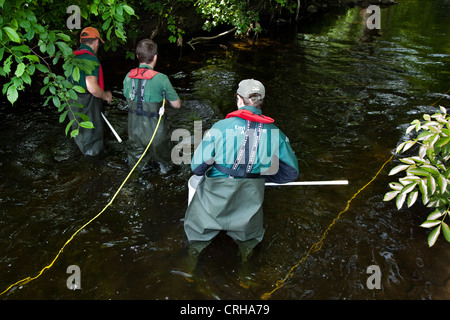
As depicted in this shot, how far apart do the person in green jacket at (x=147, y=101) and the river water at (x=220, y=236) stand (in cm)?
45

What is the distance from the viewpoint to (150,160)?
5434 millimetres

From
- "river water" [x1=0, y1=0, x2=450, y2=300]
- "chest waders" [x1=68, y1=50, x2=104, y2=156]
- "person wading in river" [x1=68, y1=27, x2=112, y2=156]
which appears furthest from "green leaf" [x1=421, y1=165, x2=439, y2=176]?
"chest waders" [x1=68, y1=50, x2=104, y2=156]

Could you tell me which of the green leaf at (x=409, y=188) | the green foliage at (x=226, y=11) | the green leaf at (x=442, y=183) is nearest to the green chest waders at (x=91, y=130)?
the green leaf at (x=409, y=188)

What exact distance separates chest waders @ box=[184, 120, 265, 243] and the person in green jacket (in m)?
1.58

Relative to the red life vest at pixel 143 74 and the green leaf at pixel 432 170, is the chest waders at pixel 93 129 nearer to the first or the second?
the red life vest at pixel 143 74

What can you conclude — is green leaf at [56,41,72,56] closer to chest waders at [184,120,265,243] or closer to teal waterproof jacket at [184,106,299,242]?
teal waterproof jacket at [184,106,299,242]

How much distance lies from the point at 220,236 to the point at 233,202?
2.75 ft

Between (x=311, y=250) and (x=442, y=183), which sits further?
(x=311, y=250)

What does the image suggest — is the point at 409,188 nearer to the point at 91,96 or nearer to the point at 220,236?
the point at 220,236

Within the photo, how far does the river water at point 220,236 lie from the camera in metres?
3.50

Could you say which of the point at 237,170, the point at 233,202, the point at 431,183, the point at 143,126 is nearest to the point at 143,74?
the point at 143,126

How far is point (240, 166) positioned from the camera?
3.23 metres

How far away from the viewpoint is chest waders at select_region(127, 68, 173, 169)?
447cm
